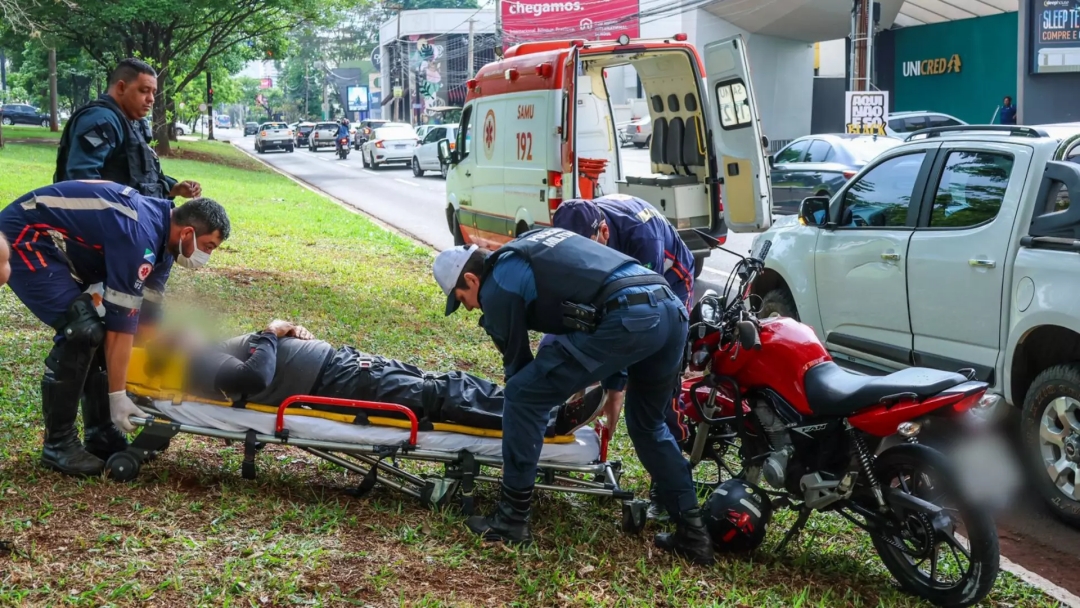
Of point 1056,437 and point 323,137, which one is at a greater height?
point 323,137

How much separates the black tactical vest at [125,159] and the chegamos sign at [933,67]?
29.5 metres

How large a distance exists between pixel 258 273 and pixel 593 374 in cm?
763

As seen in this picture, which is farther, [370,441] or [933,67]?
[933,67]

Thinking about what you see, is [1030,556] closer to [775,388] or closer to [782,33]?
[775,388]

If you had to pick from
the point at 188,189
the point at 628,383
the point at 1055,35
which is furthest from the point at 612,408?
the point at 1055,35

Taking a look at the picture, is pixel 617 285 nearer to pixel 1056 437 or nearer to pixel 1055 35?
pixel 1056 437

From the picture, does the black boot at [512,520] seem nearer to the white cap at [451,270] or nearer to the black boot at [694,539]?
the black boot at [694,539]

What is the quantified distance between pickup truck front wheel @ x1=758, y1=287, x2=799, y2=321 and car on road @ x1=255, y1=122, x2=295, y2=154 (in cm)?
4503

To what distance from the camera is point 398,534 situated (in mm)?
4391

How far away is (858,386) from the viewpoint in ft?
13.4

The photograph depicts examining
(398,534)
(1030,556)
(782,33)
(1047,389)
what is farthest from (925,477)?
(782,33)

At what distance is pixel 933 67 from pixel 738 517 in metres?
31.1

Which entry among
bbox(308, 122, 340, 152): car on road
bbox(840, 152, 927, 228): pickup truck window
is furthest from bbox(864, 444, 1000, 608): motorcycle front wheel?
bbox(308, 122, 340, 152): car on road

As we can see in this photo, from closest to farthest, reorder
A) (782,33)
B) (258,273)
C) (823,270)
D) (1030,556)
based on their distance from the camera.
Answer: (1030,556)
(823,270)
(258,273)
(782,33)
